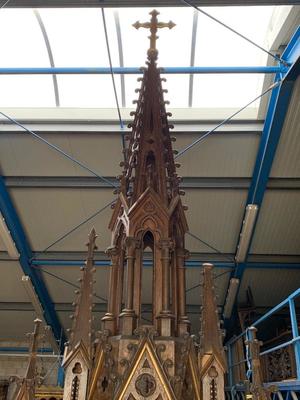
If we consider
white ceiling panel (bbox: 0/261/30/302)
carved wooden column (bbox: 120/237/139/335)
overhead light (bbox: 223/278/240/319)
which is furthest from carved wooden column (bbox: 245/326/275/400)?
white ceiling panel (bbox: 0/261/30/302)

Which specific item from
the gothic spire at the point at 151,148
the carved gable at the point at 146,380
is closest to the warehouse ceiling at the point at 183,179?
the gothic spire at the point at 151,148

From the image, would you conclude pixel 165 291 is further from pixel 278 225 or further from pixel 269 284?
pixel 269 284

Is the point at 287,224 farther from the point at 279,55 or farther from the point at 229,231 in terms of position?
the point at 279,55

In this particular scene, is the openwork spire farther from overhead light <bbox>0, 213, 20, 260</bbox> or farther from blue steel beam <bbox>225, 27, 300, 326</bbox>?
overhead light <bbox>0, 213, 20, 260</bbox>

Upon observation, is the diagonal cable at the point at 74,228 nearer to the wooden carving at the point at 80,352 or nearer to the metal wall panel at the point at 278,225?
the metal wall panel at the point at 278,225

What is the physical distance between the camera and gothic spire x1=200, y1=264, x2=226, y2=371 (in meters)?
2.43

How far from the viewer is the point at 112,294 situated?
2.84 meters

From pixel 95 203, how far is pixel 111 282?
6071 millimetres

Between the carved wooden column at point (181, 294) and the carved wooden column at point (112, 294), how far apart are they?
1.44 ft

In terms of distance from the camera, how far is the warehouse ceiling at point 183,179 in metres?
7.74

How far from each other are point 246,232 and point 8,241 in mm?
5180

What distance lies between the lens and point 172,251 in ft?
9.89

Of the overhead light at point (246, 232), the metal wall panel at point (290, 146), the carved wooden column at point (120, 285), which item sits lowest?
the carved wooden column at point (120, 285)

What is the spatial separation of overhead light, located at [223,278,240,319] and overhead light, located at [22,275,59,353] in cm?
484
